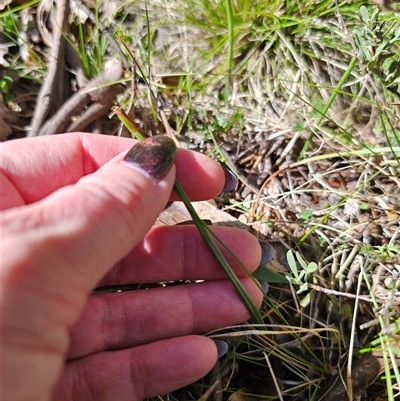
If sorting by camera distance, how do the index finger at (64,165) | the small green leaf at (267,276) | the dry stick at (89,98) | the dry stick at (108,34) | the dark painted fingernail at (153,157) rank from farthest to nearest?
the dry stick at (89,98) → the dry stick at (108,34) → the small green leaf at (267,276) → the index finger at (64,165) → the dark painted fingernail at (153,157)

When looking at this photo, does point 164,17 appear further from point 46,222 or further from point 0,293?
point 0,293

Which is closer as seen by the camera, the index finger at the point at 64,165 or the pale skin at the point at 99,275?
the pale skin at the point at 99,275

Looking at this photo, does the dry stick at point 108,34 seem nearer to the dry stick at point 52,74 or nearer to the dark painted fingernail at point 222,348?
the dry stick at point 52,74

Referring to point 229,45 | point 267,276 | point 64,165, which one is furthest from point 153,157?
point 229,45

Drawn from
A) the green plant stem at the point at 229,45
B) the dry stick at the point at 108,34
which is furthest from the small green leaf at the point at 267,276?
the dry stick at the point at 108,34

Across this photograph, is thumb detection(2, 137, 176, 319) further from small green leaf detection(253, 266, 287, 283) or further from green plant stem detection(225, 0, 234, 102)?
green plant stem detection(225, 0, 234, 102)

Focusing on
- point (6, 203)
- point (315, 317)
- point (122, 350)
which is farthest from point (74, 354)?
point (315, 317)
